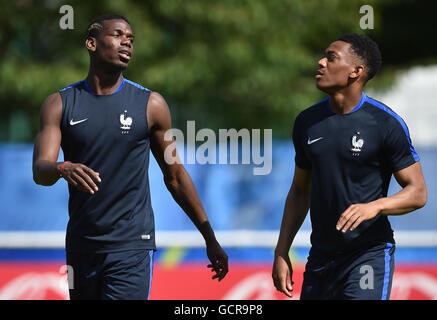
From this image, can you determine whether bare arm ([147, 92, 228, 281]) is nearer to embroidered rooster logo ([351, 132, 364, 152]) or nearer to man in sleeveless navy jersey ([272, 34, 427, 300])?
man in sleeveless navy jersey ([272, 34, 427, 300])

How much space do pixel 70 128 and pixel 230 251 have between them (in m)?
6.04

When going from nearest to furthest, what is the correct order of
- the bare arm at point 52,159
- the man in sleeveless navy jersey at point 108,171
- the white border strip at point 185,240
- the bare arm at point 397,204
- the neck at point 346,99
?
the bare arm at point 52,159 → the bare arm at point 397,204 → the man in sleeveless navy jersey at point 108,171 → the neck at point 346,99 → the white border strip at point 185,240

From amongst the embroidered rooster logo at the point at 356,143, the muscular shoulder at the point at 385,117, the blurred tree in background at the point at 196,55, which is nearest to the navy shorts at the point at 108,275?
the embroidered rooster logo at the point at 356,143

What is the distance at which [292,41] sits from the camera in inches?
565

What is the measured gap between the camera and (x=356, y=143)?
4992 mm

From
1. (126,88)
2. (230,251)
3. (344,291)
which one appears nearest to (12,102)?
(230,251)

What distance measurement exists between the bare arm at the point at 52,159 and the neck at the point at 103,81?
257mm

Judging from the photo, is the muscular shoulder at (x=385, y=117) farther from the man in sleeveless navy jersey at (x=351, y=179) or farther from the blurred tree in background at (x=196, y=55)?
the blurred tree in background at (x=196, y=55)

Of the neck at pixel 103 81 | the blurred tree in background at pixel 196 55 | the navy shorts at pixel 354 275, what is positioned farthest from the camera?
the blurred tree in background at pixel 196 55

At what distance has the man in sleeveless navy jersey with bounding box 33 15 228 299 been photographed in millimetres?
5027

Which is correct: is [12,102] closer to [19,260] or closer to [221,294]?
[19,260]

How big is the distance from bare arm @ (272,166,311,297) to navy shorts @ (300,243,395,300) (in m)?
0.18

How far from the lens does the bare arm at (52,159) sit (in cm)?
446

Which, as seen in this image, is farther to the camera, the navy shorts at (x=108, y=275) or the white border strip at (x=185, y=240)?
the white border strip at (x=185, y=240)
